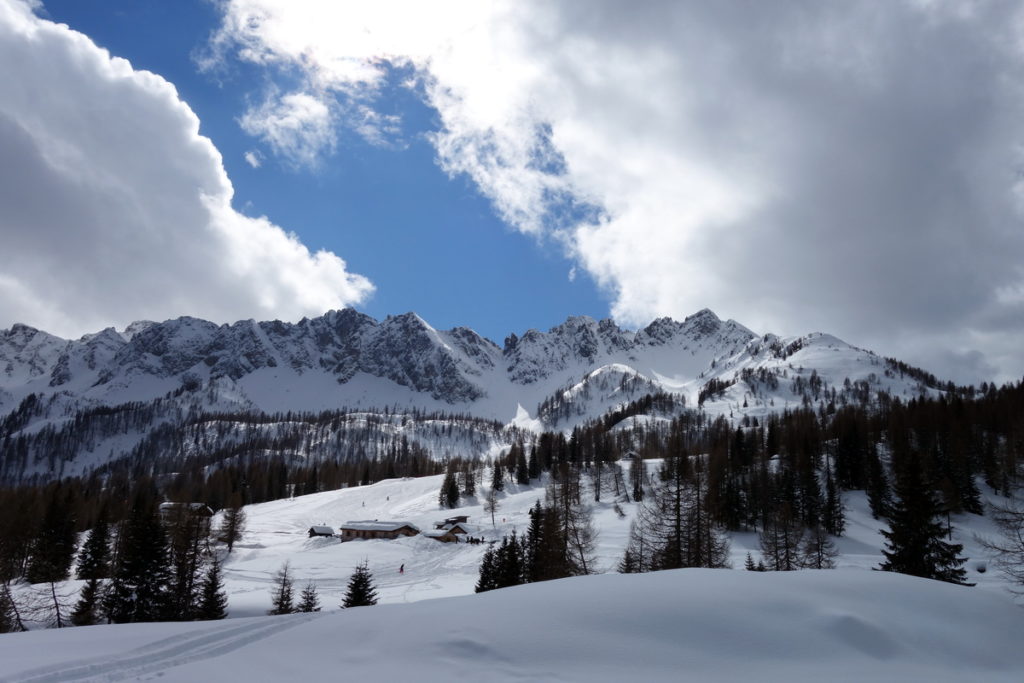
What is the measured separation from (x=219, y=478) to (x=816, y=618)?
12871 centimetres

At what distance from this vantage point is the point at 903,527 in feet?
87.4

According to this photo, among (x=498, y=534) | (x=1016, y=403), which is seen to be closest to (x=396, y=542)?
(x=498, y=534)

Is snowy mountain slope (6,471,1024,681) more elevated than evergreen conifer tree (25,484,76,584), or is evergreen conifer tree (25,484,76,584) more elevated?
snowy mountain slope (6,471,1024,681)

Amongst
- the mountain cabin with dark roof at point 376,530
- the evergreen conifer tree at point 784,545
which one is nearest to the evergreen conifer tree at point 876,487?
the evergreen conifer tree at point 784,545

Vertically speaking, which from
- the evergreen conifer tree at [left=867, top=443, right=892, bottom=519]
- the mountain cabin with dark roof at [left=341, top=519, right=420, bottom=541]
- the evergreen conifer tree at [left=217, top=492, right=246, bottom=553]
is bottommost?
the mountain cabin with dark roof at [left=341, top=519, right=420, bottom=541]

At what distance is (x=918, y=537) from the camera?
86.2 feet

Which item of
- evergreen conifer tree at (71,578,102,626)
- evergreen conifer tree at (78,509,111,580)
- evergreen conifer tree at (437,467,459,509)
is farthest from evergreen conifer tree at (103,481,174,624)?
evergreen conifer tree at (437,467,459,509)

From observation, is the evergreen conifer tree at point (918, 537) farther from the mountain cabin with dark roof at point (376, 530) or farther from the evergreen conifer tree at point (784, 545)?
the mountain cabin with dark roof at point (376, 530)

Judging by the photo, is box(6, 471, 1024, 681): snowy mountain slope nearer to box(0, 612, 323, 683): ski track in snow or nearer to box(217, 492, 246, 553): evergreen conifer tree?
box(0, 612, 323, 683): ski track in snow

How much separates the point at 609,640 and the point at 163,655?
9933mm

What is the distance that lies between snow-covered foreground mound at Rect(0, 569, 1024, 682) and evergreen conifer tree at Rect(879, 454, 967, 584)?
46.1ft

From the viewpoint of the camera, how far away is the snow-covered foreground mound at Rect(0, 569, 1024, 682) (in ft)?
33.1

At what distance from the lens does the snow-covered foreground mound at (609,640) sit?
1009cm

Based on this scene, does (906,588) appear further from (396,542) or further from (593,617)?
(396,542)
